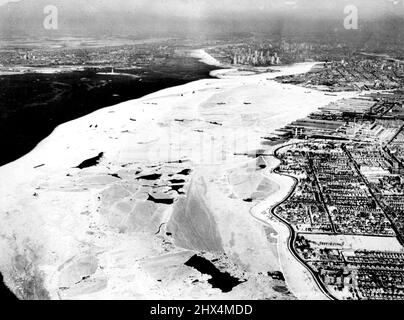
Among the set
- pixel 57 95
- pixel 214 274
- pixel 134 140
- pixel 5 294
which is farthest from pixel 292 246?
pixel 57 95

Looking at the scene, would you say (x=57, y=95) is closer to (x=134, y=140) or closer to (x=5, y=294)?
(x=134, y=140)

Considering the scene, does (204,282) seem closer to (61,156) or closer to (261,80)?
(61,156)

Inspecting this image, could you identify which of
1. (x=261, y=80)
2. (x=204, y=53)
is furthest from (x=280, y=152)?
(x=204, y=53)

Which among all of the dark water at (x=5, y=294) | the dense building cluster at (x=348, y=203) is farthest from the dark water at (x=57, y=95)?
the dense building cluster at (x=348, y=203)

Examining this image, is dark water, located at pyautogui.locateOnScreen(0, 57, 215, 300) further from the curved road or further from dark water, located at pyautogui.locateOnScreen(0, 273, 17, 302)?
the curved road

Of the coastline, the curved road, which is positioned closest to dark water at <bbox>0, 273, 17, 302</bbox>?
the coastline

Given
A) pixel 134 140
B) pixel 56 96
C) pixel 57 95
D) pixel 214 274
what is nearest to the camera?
pixel 214 274

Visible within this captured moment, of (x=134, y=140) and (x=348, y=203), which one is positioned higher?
(x=134, y=140)

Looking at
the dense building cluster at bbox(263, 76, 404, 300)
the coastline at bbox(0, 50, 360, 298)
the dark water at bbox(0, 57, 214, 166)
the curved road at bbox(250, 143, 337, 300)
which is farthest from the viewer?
the dark water at bbox(0, 57, 214, 166)
